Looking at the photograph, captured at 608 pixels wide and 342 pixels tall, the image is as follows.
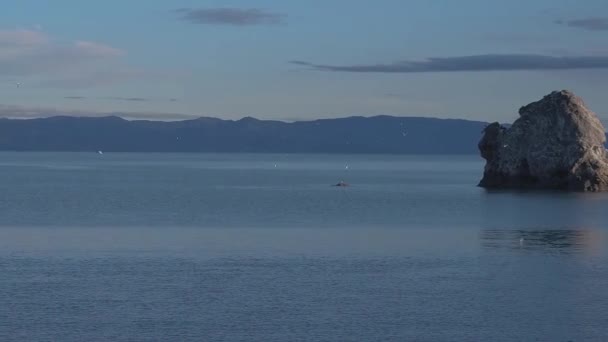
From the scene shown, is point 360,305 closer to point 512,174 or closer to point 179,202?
point 179,202

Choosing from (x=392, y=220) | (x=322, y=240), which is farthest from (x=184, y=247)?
(x=392, y=220)

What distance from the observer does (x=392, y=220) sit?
7056cm

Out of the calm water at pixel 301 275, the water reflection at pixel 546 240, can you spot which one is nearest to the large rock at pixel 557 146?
the calm water at pixel 301 275

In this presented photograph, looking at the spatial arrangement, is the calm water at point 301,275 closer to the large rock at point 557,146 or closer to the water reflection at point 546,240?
the water reflection at point 546,240

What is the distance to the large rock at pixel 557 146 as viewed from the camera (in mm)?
98812

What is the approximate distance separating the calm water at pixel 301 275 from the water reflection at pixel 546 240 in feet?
0.44

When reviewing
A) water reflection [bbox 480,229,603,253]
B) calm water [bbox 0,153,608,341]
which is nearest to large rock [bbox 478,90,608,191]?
calm water [bbox 0,153,608,341]

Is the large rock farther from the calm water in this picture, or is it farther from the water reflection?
the water reflection

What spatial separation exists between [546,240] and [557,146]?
4409 centimetres

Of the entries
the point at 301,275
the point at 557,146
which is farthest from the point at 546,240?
the point at 557,146

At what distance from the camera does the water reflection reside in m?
52.2

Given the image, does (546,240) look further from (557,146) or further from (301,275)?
(557,146)

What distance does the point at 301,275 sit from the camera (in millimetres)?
40469

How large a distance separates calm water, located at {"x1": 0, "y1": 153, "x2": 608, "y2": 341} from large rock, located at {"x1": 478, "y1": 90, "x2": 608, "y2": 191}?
21.8m
